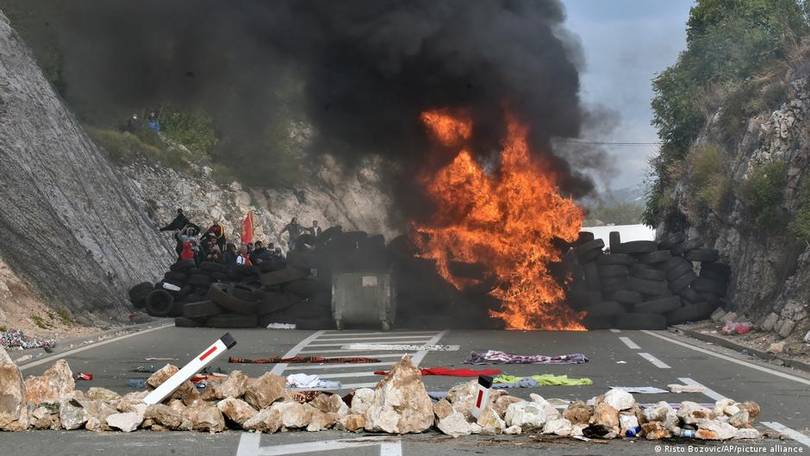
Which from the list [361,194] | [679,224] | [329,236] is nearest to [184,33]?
[329,236]

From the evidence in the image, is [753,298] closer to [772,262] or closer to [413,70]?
Answer: [772,262]

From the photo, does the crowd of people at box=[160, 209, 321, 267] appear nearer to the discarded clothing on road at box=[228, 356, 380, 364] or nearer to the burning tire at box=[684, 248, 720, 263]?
the burning tire at box=[684, 248, 720, 263]

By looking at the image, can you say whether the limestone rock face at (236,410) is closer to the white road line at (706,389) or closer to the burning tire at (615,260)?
the white road line at (706,389)

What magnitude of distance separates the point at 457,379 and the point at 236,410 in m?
4.42

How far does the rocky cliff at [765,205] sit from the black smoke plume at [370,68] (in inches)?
165

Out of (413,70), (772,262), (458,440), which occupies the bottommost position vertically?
(458,440)

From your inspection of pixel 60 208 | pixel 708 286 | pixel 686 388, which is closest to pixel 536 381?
pixel 686 388

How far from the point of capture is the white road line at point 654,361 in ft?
47.5

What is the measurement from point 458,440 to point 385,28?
51.6 feet

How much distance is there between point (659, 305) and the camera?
2344cm

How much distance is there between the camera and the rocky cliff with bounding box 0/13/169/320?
81.0 ft

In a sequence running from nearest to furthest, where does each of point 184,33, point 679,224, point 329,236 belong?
point 184,33 < point 329,236 < point 679,224

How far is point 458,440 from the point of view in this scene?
336 inches

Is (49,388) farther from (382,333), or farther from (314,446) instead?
(382,333)
